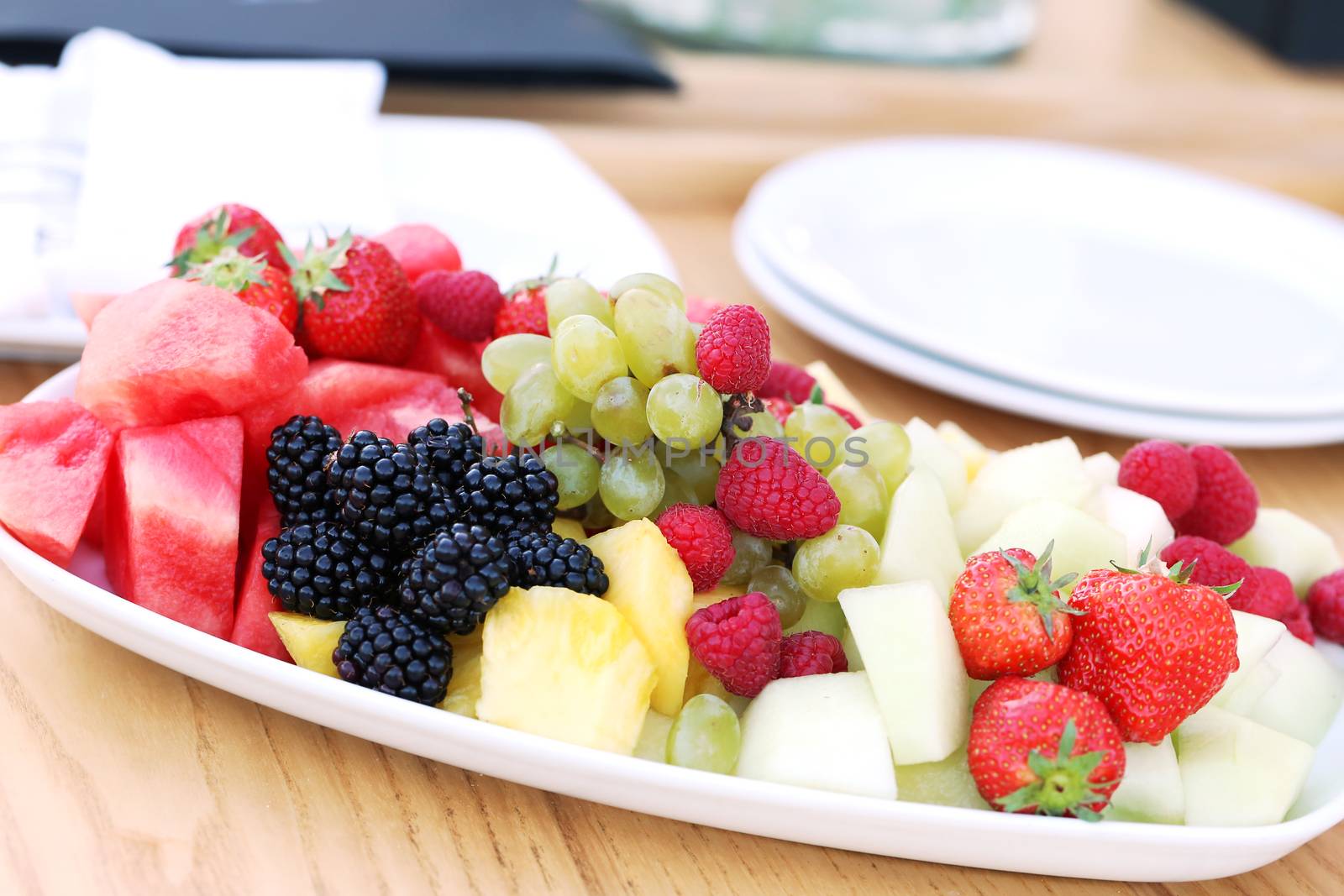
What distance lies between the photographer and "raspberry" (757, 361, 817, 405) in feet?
3.48

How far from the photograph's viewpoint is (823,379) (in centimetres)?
114

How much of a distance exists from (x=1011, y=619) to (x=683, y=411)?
10.3 inches

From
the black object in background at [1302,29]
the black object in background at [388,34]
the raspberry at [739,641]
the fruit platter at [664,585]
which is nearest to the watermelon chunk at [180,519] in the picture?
the fruit platter at [664,585]

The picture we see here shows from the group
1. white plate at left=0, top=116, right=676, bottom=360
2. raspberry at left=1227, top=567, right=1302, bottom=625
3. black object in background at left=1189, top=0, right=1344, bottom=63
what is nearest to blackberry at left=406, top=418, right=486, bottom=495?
white plate at left=0, top=116, right=676, bottom=360

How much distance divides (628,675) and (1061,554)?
1.16 ft

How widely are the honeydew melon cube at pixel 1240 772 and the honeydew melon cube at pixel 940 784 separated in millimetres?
147

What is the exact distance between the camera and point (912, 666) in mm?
750

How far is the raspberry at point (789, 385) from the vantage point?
1.06 metres

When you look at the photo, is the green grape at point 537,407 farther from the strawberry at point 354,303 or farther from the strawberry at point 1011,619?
the strawberry at point 1011,619

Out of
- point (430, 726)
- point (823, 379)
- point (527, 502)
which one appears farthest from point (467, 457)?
point (823, 379)

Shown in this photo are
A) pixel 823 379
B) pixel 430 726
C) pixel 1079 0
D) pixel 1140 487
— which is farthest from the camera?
pixel 1079 0

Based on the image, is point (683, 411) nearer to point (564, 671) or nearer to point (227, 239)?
point (564, 671)

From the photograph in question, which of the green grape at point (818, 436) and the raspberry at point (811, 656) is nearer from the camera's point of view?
the raspberry at point (811, 656)

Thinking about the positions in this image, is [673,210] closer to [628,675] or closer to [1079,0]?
[628,675]
